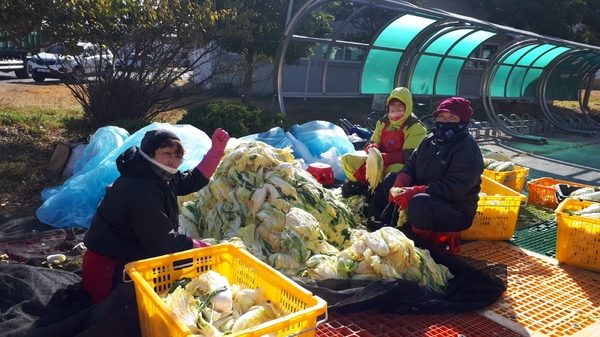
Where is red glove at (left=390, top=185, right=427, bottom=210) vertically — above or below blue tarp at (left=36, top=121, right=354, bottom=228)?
above

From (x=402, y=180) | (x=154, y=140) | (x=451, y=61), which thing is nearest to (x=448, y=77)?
(x=451, y=61)

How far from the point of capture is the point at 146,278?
2764mm

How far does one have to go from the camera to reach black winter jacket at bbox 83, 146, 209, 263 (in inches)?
117

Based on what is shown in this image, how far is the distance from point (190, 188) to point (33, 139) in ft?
20.7

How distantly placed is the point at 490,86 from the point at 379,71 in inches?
165

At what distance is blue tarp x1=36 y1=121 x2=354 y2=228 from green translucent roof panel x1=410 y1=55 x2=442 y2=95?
218 inches

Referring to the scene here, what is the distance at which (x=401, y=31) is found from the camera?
11.3 meters

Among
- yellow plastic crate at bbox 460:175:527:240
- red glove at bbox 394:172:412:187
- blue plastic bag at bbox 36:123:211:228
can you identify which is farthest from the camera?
blue plastic bag at bbox 36:123:211:228

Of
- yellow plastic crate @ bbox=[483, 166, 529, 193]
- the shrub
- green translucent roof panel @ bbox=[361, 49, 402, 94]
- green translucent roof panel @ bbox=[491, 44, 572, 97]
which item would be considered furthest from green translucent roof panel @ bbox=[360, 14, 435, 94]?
yellow plastic crate @ bbox=[483, 166, 529, 193]

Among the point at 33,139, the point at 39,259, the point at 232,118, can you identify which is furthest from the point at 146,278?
the point at 33,139

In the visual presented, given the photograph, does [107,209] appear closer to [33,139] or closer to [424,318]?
[424,318]

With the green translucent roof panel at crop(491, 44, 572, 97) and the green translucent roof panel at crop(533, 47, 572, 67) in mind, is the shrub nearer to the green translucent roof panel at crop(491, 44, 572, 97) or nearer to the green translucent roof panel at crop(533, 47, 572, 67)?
the green translucent roof panel at crop(491, 44, 572, 97)

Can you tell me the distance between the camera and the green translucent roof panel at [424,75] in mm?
12609

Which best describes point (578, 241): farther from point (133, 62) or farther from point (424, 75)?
point (424, 75)
